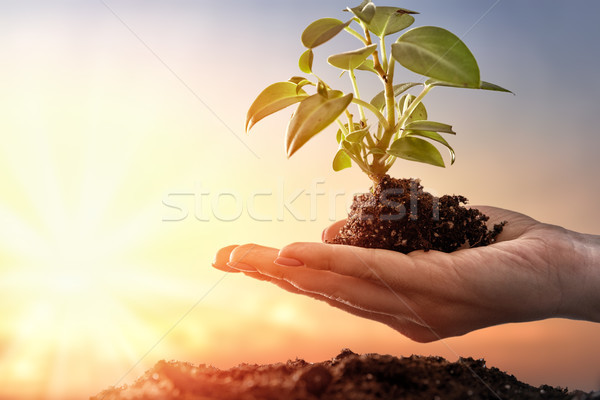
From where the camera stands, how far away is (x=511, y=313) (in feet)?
4.18

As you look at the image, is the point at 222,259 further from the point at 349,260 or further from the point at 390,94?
the point at 390,94

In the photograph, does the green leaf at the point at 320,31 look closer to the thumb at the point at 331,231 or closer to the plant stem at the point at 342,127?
the plant stem at the point at 342,127

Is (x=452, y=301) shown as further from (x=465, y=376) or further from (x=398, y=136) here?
(x=398, y=136)

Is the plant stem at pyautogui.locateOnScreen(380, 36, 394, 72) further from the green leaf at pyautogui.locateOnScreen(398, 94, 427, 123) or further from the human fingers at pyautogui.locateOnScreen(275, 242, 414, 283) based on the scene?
the human fingers at pyautogui.locateOnScreen(275, 242, 414, 283)

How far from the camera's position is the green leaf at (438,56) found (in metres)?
1.07

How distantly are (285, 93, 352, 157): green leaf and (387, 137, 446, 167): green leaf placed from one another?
26 centimetres

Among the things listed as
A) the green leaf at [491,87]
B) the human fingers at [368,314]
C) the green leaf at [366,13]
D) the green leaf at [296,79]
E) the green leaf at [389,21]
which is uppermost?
the green leaf at [389,21]

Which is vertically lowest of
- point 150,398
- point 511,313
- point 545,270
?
point 150,398

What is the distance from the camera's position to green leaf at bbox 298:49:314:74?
3.94 ft

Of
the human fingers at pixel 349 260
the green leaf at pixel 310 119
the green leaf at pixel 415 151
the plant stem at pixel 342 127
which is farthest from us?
the plant stem at pixel 342 127

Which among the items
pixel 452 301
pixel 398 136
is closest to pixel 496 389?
pixel 452 301

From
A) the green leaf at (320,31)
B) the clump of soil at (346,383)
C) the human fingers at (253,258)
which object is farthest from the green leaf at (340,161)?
the clump of soil at (346,383)

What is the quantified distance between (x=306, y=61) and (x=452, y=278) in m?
0.71

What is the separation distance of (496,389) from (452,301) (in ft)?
1.06
